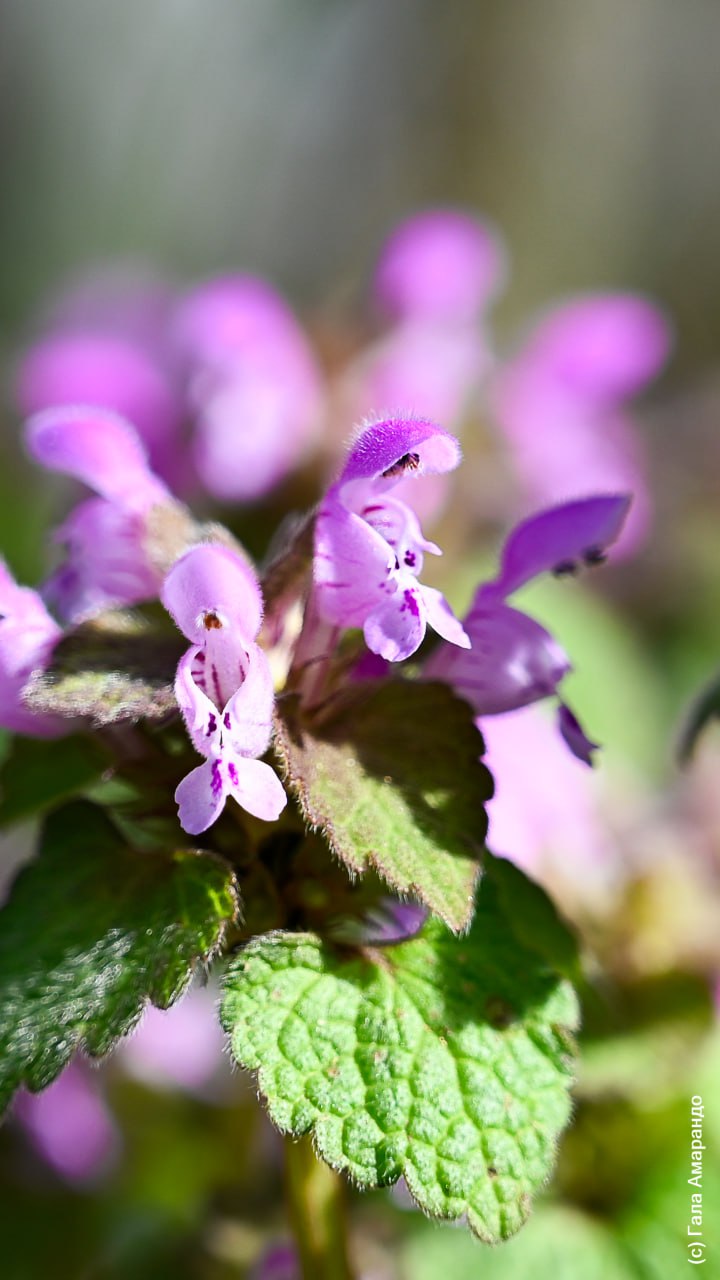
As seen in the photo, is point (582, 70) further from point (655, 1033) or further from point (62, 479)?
point (655, 1033)

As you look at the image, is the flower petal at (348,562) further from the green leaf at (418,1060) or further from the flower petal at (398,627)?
the green leaf at (418,1060)

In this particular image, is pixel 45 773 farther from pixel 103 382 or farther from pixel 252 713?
pixel 103 382

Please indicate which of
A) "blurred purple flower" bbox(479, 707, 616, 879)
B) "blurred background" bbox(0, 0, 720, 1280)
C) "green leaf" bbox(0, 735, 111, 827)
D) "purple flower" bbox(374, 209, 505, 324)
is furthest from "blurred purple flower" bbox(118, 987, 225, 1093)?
"purple flower" bbox(374, 209, 505, 324)

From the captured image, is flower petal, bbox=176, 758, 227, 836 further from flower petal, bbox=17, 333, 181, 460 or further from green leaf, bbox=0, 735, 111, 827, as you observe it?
flower petal, bbox=17, 333, 181, 460

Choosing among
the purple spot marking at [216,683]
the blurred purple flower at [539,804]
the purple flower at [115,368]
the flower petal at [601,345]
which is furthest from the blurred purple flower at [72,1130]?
the flower petal at [601,345]

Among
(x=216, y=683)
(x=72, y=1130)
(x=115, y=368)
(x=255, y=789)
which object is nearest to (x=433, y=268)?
(x=115, y=368)
